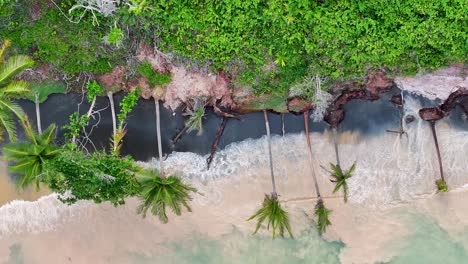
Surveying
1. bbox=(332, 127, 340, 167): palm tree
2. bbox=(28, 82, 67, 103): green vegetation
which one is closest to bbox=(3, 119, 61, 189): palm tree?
bbox=(28, 82, 67, 103): green vegetation

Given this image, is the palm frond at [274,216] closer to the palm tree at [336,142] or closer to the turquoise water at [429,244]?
the palm tree at [336,142]

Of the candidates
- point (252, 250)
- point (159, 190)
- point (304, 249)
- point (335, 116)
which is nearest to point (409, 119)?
point (335, 116)

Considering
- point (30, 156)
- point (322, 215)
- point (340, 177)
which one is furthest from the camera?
point (322, 215)

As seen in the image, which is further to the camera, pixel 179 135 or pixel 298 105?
pixel 179 135

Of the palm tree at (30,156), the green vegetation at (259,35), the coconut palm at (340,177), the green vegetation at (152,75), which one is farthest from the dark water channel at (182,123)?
the palm tree at (30,156)

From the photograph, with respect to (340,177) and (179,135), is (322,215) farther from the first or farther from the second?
(179,135)

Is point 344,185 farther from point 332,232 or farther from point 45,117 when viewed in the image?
point 45,117

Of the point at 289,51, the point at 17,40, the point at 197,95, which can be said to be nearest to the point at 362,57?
the point at 289,51
